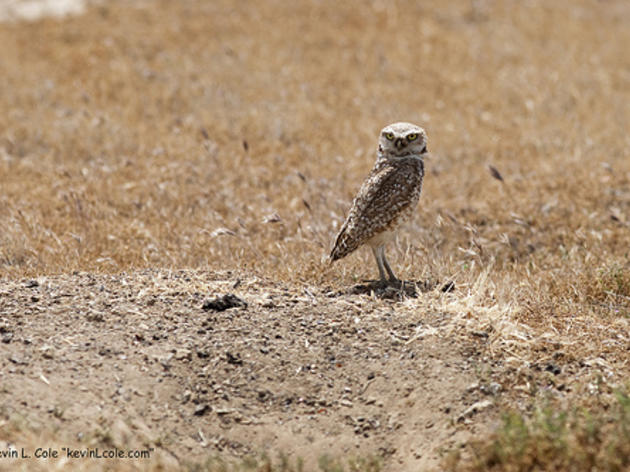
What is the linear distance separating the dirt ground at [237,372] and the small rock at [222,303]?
0.11ft

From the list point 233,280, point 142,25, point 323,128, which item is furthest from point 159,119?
point 233,280

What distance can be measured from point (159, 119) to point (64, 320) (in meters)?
7.53

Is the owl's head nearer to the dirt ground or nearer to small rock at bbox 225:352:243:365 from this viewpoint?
the dirt ground

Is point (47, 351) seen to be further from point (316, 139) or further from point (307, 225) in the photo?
point (316, 139)

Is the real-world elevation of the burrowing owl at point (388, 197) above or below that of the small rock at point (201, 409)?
above

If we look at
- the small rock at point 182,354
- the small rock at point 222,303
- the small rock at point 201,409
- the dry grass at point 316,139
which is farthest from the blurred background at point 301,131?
the small rock at point 201,409

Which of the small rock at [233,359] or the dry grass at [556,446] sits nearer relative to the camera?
the dry grass at [556,446]

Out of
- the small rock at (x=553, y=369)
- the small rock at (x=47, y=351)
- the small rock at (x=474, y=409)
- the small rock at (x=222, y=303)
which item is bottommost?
the small rock at (x=474, y=409)

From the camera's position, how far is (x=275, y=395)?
5219 mm

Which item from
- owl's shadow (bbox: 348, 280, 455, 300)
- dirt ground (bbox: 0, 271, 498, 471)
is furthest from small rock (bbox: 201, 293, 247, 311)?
owl's shadow (bbox: 348, 280, 455, 300)

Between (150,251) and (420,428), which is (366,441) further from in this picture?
(150,251)

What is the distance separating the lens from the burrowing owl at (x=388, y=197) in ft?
A: 21.8

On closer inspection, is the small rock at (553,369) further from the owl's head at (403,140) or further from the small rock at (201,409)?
the owl's head at (403,140)

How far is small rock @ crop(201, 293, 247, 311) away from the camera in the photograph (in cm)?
597
